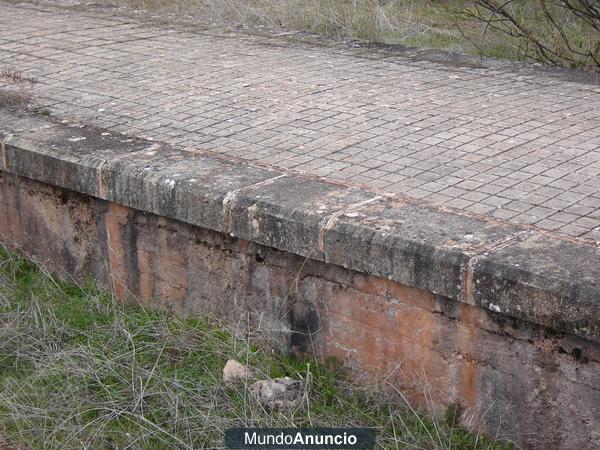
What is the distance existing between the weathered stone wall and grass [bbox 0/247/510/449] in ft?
0.37

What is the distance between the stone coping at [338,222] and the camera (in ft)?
12.6

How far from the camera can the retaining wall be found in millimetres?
3934

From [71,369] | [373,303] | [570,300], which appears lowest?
[71,369]

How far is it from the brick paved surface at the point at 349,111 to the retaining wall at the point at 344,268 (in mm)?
303

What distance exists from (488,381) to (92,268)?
2466 mm

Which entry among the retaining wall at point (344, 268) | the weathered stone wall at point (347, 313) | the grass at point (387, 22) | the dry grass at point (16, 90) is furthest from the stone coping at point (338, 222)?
the grass at point (387, 22)

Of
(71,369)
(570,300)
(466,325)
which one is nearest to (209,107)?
(71,369)

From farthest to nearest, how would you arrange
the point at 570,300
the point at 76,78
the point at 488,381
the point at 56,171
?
the point at 76,78 < the point at 56,171 < the point at 488,381 < the point at 570,300

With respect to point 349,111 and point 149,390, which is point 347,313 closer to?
point 149,390

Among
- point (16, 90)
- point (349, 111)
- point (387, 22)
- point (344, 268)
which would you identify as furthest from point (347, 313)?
point (387, 22)

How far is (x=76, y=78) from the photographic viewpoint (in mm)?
6996

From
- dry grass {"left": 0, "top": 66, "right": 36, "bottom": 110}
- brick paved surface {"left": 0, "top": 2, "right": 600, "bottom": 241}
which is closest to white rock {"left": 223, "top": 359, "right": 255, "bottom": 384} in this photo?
brick paved surface {"left": 0, "top": 2, "right": 600, "bottom": 241}

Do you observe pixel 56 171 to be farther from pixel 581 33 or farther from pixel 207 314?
pixel 581 33

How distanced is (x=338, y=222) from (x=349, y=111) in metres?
1.96
